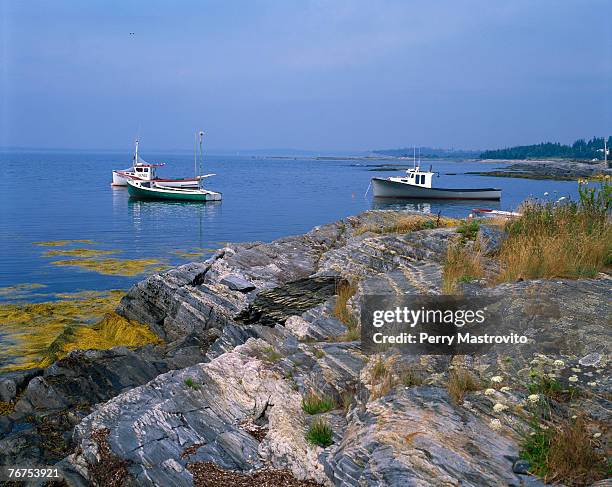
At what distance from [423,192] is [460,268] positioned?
62.9 meters

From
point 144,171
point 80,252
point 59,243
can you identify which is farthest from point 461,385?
point 144,171

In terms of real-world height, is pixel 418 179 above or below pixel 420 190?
above

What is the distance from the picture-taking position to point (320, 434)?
6.92 m

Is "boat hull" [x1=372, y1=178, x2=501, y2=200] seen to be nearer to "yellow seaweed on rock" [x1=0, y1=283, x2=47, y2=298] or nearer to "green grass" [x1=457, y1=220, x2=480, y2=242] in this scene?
"yellow seaweed on rock" [x1=0, y1=283, x2=47, y2=298]

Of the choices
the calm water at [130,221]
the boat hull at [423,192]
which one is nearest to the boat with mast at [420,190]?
the boat hull at [423,192]

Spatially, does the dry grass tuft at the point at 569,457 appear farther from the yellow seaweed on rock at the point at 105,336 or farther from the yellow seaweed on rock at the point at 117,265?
the yellow seaweed on rock at the point at 117,265

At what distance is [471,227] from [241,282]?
21.1 feet

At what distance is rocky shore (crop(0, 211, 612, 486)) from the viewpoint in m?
5.61

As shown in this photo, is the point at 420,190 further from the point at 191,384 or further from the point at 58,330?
the point at 191,384

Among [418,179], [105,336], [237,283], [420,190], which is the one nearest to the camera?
[237,283]

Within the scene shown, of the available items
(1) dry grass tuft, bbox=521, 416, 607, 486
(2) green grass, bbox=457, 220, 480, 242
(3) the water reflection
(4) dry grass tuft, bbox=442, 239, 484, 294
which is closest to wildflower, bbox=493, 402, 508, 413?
(1) dry grass tuft, bbox=521, 416, 607, 486

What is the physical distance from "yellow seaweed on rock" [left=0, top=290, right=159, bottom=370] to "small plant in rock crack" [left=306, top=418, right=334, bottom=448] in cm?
985

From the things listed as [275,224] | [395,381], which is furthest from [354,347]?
[275,224]

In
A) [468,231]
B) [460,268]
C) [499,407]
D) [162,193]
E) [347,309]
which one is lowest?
[162,193]
